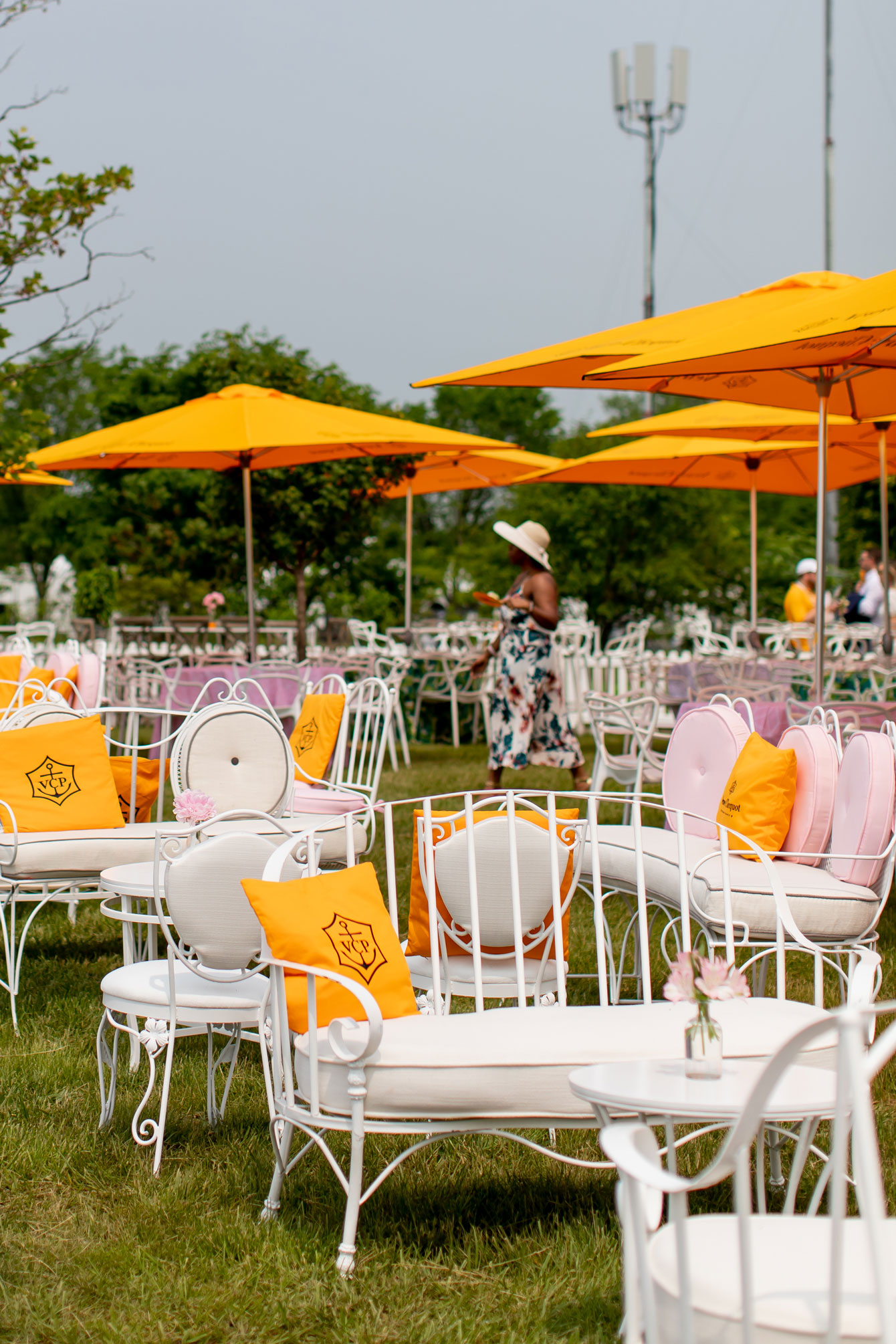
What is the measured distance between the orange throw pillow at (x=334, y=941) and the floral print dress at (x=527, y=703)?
19.0ft

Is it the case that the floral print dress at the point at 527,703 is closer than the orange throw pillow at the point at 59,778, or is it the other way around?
the orange throw pillow at the point at 59,778

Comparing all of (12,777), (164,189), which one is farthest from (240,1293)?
(164,189)

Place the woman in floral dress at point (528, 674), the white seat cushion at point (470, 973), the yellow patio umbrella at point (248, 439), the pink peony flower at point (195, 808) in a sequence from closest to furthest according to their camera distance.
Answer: the white seat cushion at point (470, 973), the pink peony flower at point (195, 808), the yellow patio umbrella at point (248, 439), the woman in floral dress at point (528, 674)

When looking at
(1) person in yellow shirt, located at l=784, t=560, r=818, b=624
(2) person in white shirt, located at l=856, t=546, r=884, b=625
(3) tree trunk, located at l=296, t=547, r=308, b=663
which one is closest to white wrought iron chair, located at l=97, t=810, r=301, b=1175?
(3) tree trunk, located at l=296, t=547, r=308, b=663

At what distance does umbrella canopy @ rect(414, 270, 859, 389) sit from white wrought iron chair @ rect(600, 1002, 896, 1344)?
13.6 ft

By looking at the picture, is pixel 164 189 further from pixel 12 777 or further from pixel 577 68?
pixel 577 68

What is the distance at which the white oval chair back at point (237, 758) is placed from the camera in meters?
5.25

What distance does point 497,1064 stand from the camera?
2926 millimetres

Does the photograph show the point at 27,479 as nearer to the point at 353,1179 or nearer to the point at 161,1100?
the point at 161,1100

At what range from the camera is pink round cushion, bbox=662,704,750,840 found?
5.09 m

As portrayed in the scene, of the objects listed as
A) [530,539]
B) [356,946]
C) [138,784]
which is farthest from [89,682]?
[356,946]

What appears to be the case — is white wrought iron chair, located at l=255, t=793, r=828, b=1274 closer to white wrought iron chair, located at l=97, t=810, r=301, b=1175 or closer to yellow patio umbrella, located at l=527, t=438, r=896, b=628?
white wrought iron chair, located at l=97, t=810, r=301, b=1175

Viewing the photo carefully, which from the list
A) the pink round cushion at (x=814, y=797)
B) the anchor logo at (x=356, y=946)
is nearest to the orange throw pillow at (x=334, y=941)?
the anchor logo at (x=356, y=946)

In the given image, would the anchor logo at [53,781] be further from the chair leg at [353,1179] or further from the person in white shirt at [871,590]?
the person in white shirt at [871,590]
